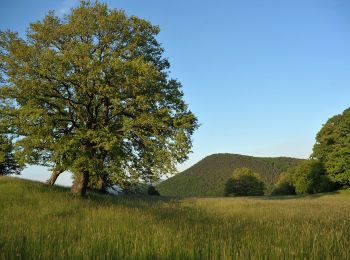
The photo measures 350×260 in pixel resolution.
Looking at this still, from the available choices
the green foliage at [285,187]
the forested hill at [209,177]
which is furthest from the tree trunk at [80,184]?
the forested hill at [209,177]

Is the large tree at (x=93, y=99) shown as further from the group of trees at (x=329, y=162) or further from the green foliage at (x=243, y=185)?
the green foliage at (x=243, y=185)

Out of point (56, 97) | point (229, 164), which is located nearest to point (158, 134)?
point (56, 97)

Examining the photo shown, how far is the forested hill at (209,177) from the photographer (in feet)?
495

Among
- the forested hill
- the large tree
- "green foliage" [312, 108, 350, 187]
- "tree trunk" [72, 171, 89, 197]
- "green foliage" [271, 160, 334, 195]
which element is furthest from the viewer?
the forested hill

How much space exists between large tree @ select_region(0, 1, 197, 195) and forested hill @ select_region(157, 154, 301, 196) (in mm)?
115673

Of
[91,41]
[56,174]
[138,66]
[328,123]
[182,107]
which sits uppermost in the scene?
[328,123]

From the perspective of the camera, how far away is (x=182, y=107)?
22234mm

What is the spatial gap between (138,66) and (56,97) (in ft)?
19.8

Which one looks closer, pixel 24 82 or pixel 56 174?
pixel 24 82

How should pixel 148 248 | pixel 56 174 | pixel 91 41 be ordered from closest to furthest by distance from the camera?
pixel 148 248 < pixel 91 41 < pixel 56 174

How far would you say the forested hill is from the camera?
151 meters

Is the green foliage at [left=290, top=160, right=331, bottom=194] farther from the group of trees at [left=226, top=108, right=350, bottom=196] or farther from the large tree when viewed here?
the large tree

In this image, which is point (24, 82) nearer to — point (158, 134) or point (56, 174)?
point (158, 134)

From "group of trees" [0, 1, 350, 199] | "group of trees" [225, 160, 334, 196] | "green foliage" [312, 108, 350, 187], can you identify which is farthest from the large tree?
"group of trees" [225, 160, 334, 196]
